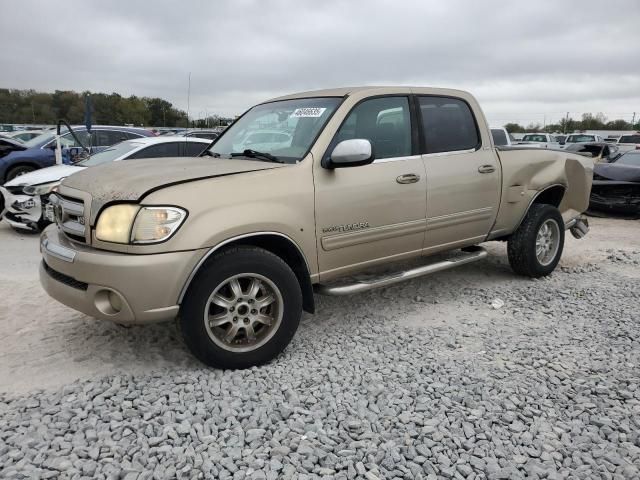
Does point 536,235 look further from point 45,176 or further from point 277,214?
point 45,176

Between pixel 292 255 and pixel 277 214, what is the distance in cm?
38

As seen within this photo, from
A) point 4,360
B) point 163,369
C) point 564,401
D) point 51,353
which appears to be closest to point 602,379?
point 564,401

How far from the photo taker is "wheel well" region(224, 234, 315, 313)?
348cm

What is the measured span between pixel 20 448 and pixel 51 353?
120 centimetres

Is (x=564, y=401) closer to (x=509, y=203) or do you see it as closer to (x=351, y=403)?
(x=351, y=403)

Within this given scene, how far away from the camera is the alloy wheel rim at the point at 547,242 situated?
18.4 feet

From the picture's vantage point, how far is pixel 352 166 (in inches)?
148

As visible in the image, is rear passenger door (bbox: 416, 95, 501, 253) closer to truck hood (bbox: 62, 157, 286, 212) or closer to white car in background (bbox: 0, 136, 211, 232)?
truck hood (bbox: 62, 157, 286, 212)

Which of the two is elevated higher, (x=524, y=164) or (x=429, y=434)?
(x=524, y=164)

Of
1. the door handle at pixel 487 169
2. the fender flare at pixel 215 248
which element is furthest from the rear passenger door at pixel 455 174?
the fender flare at pixel 215 248

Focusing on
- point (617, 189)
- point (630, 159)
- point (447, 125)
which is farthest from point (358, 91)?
point (630, 159)

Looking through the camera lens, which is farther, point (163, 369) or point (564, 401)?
point (163, 369)

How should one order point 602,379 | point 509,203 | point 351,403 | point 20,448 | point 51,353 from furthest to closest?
point 509,203 < point 51,353 < point 602,379 < point 351,403 < point 20,448

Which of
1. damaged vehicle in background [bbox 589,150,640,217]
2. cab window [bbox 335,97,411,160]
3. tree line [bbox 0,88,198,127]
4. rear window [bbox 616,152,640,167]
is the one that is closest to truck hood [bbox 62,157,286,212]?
cab window [bbox 335,97,411,160]
